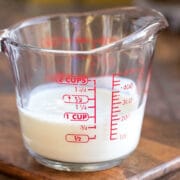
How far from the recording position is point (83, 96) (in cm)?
73

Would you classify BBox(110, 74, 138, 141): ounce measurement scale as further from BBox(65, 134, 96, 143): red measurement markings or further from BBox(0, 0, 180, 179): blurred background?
BBox(0, 0, 180, 179): blurred background

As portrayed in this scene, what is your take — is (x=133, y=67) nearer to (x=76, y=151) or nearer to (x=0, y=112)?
(x=76, y=151)

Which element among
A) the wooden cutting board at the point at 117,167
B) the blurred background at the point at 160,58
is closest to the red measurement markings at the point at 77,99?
the wooden cutting board at the point at 117,167

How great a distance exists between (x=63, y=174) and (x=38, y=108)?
0.10m

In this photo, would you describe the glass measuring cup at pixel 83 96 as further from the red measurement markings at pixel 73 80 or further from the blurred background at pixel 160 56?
the blurred background at pixel 160 56

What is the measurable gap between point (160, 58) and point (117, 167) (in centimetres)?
78

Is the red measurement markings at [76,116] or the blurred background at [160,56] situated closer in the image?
the red measurement markings at [76,116]

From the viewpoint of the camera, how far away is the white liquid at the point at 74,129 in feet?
2.39

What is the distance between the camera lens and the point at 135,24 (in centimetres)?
85

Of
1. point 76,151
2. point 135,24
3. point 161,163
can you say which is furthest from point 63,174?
point 135,24

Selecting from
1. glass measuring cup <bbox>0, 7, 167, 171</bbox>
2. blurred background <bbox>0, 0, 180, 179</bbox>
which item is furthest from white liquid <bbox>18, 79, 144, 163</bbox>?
blurred background <bbox>0, 0, 180, 179</bbox>

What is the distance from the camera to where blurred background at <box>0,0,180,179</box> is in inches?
44.0

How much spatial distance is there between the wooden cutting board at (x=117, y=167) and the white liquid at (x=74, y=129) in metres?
0.02

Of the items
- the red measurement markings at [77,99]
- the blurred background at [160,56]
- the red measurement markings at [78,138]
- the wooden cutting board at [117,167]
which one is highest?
the red measurement markings at [77,99]
